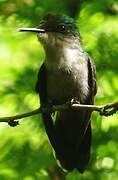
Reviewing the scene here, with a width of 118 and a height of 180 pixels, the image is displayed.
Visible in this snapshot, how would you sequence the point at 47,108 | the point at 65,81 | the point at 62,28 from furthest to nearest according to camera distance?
the point at 62,28
the point at 65,81
the point at 47,108

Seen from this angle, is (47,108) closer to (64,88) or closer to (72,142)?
(64,88)

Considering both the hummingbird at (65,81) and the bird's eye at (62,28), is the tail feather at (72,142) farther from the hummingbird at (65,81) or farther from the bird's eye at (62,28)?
the bird's eye at (62,28)

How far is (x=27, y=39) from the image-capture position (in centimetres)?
421

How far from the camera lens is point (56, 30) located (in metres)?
3.99

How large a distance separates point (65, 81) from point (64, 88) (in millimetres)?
47

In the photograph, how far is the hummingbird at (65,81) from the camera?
390cm

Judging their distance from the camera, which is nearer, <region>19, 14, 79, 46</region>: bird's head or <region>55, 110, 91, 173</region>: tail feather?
<region>19, 14, 79, 46</region>: bird's head

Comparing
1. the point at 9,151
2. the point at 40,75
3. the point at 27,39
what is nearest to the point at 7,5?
the point at 27,39

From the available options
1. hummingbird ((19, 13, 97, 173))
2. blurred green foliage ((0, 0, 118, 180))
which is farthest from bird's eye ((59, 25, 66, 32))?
blurred green foliage ((0, 0, 118, 180))

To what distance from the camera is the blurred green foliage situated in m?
3.92

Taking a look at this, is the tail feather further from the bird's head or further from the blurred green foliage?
the bird's head

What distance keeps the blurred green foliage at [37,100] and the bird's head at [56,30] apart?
14cm

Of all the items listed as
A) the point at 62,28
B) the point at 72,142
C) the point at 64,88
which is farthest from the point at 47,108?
the point at 62,28

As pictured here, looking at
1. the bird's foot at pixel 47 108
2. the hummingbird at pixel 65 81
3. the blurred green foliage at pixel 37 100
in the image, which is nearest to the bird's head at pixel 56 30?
the hummingbird at pixel 65 81
